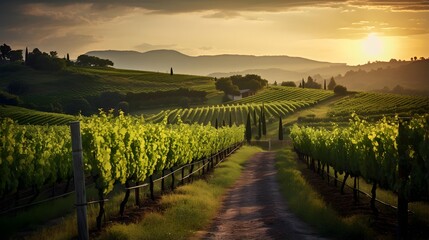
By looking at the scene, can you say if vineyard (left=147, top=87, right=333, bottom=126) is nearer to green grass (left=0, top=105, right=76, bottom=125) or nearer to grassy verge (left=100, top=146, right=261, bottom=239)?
green grass (left=0, top=105, right=76, bottom=125)

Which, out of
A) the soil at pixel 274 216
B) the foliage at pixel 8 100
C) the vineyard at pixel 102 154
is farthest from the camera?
the foliage at pixel 8 100

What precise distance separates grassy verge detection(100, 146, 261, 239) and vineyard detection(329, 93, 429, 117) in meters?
98.5

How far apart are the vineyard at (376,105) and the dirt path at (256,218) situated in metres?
93.9

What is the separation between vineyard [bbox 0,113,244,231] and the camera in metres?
20.4

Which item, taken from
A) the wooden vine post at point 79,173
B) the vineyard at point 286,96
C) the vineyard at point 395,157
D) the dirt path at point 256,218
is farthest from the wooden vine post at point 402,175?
the vineyard at point 286,96

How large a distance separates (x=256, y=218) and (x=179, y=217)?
355cm

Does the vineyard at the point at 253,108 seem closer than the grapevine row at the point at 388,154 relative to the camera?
No

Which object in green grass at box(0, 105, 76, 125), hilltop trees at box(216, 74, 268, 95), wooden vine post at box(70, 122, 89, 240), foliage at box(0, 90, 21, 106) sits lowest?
green grass at box(0, 105, 76, 125)

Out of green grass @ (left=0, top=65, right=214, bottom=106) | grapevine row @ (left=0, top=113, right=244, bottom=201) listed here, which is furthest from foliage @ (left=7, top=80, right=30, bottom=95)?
grapevine row @ (left=0, top=113, right=244, bottom=201)

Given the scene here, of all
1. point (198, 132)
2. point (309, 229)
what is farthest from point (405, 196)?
point (198, 132)

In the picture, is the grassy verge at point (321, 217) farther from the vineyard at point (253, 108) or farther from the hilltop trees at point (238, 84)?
the hilltop trees at point (238, 84)

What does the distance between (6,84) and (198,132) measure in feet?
498

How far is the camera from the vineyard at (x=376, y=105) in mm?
128625

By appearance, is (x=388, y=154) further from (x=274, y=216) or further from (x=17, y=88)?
(x=17, y=88)
